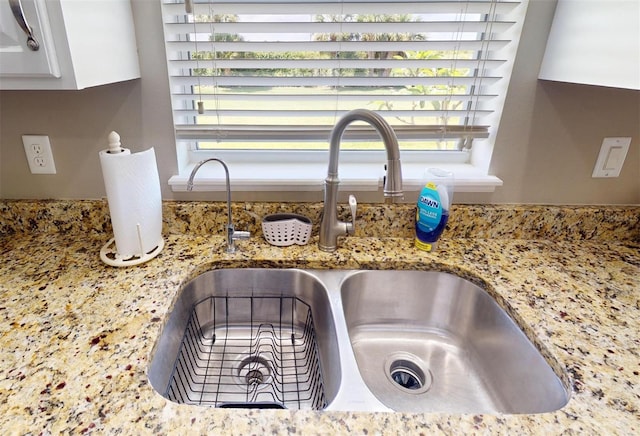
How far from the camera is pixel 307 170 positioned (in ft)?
3.54

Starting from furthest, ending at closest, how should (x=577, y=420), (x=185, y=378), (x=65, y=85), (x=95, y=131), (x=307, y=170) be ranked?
(x=307, y=170), (x=95, y=131), (x=185, y=378), (x=65, y=85), (x=577, y=420)

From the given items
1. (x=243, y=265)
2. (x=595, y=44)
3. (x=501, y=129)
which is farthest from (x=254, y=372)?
(x=595, y=44)

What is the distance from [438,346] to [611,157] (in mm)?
735

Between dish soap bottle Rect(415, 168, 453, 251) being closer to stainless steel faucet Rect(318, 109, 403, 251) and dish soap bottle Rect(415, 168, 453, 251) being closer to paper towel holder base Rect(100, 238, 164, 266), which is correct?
stainless steel faucet Rect(318, 109, 403, 251)

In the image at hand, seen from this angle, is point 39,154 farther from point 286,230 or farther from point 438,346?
point 438,346

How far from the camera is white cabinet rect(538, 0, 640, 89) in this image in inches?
25.8

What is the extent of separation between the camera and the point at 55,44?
0.61m

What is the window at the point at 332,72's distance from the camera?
0.90 m

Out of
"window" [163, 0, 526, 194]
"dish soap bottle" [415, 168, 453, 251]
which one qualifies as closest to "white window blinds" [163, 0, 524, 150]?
"window" [163, 0, 526, 194]

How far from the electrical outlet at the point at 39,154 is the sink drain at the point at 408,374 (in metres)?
1.06

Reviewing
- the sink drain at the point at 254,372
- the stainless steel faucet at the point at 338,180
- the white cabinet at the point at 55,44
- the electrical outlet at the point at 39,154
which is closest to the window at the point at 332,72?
the stainless steel faucet at the point at 338,180

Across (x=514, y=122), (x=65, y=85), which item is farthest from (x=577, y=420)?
(x=65, y=85)

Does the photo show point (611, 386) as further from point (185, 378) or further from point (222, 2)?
point (222, 2)

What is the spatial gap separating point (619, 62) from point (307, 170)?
0.75 meters
